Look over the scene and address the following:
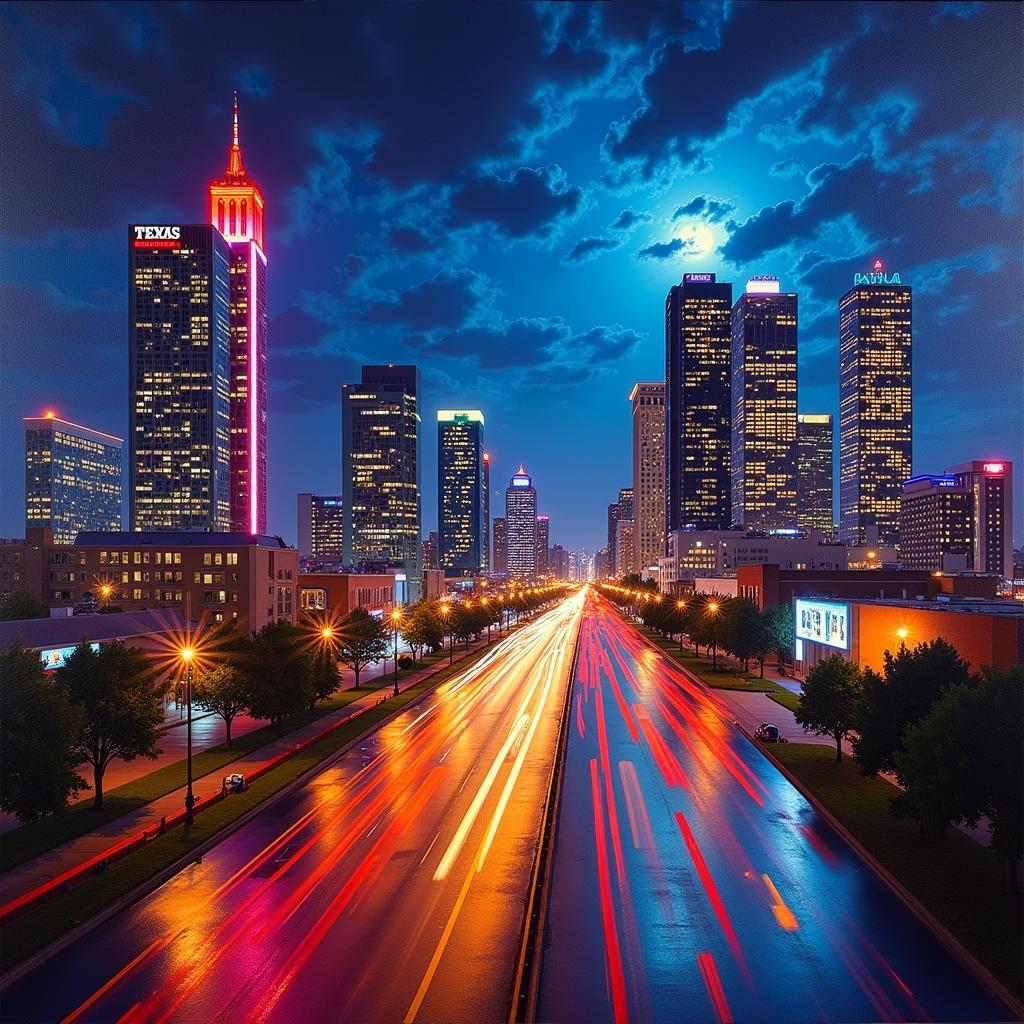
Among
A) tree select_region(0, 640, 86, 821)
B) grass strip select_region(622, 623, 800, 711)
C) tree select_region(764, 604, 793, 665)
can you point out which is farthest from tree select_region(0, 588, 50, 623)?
tree select_region(764, 604, 793, 665)

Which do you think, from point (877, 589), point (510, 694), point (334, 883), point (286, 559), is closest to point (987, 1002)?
point (334, 883)

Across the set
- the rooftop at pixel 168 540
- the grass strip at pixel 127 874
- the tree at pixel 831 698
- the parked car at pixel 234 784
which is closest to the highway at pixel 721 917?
the tree at pixel 831 698

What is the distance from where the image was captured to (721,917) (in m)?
21.7

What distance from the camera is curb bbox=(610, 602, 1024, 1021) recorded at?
17.1 m

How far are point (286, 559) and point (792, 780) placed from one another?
70.0 meters

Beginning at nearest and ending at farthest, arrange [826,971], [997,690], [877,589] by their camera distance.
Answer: [826,971] → [997,690] → [877,589]

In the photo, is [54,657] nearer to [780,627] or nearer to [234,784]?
[234,784]

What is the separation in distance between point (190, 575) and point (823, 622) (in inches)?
2533

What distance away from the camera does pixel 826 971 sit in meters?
18.7

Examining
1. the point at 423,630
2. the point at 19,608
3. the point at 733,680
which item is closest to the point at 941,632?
the point at 733,680

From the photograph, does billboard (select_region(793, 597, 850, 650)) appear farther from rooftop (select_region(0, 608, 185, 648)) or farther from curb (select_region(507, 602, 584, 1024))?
rooftop (select_region(0, 608, 185, 648))

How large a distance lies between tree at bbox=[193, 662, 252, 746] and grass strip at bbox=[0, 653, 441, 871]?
188 centimetres

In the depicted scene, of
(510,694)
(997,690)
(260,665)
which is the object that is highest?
(997,690)

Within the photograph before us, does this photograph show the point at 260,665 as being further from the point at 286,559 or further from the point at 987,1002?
the point at 286,559
